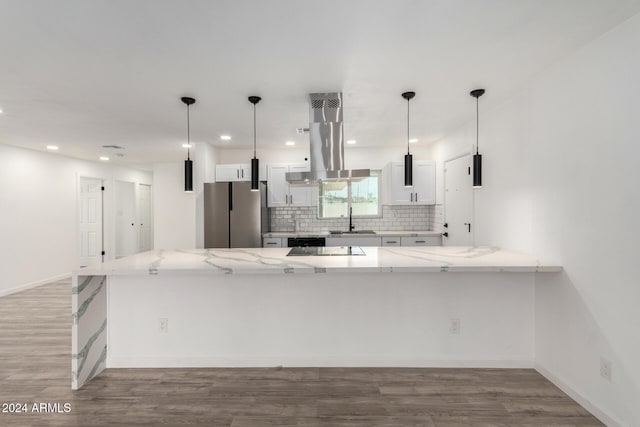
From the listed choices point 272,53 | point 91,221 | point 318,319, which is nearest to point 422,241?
point 318,319

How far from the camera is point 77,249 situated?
19.1 feet

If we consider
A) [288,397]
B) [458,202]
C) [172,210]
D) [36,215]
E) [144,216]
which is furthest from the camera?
[144,216]

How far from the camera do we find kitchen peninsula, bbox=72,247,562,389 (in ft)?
Answer: 8.30

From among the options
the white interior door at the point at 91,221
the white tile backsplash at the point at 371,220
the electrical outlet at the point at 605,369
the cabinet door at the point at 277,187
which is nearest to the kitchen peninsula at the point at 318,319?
the electrical outlet at the point at 605,369

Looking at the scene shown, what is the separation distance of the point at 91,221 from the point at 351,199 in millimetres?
5721

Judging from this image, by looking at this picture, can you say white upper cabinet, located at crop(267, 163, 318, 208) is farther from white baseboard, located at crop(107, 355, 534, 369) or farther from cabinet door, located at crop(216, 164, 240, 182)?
white baseboard, located at crop(107, 355, 534, 369)

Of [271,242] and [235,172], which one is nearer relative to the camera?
[271,242]

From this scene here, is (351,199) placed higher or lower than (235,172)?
lower

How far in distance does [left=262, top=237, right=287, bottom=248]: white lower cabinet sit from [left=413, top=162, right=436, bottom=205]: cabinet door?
87.8 inches

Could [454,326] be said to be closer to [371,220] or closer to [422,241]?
[422,241]

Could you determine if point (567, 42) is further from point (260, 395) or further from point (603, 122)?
point (260, 395)

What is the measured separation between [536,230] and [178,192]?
6170 mm

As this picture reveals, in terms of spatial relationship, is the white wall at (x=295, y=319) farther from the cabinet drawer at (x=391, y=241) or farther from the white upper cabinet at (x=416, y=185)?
the white upper cabinet at (x=416, y=185)

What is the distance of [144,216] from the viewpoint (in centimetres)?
776
